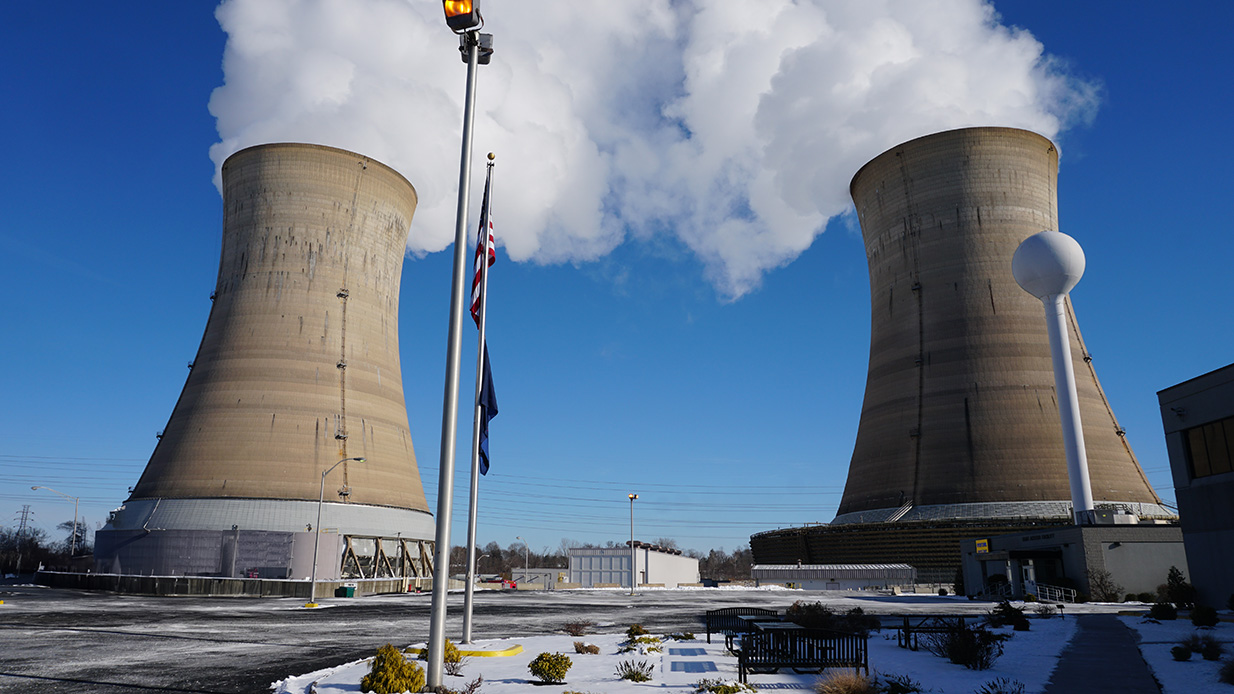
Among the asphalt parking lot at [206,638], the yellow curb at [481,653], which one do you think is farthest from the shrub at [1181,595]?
the yellow curb at [481,653]

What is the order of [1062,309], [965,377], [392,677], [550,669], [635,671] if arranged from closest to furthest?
[392,677] → [550,669] → [635,671] → [1062,309] → [965,377]

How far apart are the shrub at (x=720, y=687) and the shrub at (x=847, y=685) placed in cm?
95

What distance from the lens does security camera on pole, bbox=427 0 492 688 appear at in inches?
358

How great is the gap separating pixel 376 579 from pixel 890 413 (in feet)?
113

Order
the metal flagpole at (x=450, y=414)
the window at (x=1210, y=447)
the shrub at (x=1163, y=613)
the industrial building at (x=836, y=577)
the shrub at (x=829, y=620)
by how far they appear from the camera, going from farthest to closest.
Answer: the industrial building at (x=836, y=577), the window at (x=1210, y=447), the shrub at (x=1163, y=613), the shrub at (x=829, y=620), the metal flagpole at (x=450, y=414)

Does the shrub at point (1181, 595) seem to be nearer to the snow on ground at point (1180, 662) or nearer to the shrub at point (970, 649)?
the snow on ground at point (1180, 662)

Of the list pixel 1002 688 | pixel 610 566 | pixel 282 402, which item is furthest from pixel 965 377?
pixel 282 402

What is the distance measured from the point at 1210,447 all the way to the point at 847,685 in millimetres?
21808

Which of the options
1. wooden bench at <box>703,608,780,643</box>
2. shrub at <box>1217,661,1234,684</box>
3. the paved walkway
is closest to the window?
the paved walkway

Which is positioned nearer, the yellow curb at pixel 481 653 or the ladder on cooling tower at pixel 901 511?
the yellow curb at pixel 481 653

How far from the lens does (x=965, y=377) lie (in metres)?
44.7

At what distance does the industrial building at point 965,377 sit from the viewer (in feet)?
144

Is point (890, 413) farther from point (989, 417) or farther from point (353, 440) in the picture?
point (353, 440)

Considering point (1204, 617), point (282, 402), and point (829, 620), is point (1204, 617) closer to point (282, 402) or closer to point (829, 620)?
point (829, 620)
